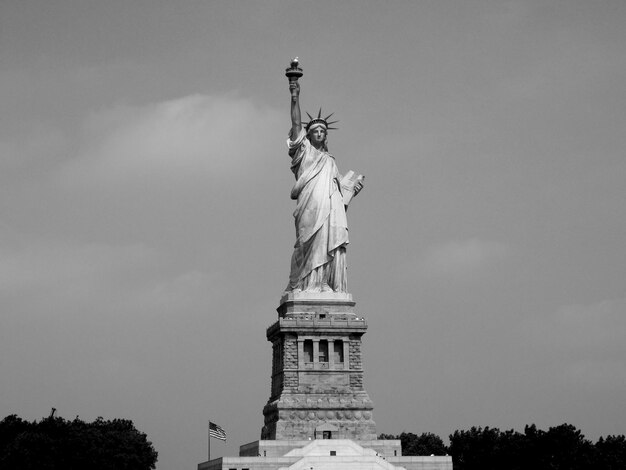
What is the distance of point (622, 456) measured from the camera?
71.1m

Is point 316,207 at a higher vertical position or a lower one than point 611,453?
higher

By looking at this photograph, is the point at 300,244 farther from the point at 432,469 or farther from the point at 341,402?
the point at 432,469

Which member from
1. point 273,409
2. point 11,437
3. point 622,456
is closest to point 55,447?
point 11,437

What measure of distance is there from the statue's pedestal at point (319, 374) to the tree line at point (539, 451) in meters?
20.0

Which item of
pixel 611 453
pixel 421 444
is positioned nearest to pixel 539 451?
pixel 611 453

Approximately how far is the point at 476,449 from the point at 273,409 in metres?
24.9

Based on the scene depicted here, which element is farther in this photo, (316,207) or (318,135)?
(318,135)

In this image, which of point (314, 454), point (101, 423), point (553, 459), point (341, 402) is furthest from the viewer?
point (101, 423)

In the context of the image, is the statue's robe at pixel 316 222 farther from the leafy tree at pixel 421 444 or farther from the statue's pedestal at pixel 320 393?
the leafy tree at pixel 421 444

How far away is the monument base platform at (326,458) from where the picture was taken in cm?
4997

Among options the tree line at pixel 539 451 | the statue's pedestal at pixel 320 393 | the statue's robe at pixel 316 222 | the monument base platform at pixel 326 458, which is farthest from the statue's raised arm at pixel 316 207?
the tree line at pixel 539 451

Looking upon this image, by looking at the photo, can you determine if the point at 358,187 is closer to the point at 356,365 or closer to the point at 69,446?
the point at 356,365

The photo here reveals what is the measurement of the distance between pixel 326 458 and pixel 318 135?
17557 mm

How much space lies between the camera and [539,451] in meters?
71.2
